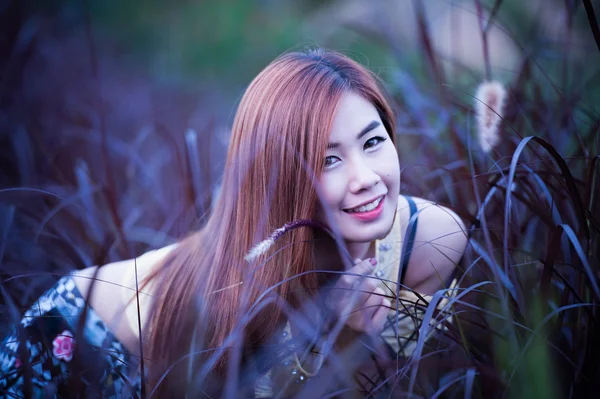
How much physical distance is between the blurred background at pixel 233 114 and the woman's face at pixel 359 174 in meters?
0.22

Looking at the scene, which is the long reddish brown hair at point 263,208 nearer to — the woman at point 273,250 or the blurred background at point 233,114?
the woman at point 273,250

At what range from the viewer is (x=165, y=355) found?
56.1 inches

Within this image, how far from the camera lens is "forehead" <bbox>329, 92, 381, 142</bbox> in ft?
4.49

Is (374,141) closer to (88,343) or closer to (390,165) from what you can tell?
(390,165)

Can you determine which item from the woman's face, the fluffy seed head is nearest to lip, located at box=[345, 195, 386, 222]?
the woman's face

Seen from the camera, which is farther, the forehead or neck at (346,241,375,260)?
neck at (346,241,375,260)

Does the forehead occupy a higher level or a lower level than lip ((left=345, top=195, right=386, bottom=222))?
higher

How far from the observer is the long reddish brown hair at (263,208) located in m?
1.36

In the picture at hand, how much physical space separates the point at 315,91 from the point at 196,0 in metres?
5.08

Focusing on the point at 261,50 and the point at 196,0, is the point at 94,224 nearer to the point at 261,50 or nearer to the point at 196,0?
the point at 261,50

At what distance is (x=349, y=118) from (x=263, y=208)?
1.04 ft

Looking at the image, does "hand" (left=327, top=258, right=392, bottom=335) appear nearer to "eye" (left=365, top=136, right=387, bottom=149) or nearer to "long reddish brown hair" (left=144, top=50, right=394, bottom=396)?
"long reddish brown hair" (left=144, top=50, right=394, bottom=396)

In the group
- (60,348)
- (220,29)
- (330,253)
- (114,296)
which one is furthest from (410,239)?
(220,29)

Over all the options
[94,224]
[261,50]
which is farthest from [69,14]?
[94,224]
